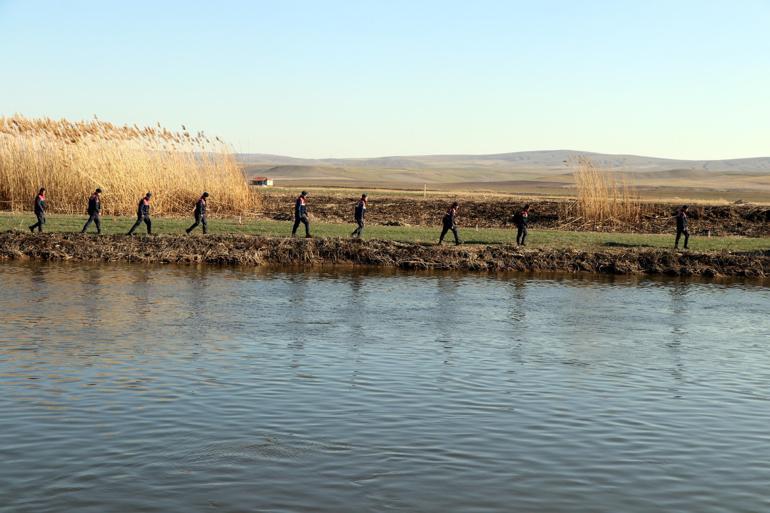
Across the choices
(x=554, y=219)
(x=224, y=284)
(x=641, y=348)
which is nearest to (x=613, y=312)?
(x=641, y=348)

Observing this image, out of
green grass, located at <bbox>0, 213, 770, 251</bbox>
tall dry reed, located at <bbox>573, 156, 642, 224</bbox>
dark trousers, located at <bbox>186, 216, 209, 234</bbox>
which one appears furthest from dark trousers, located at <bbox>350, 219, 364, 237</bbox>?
tall dry reed, located at <bbox>573, 156, 642, 224</bbox>

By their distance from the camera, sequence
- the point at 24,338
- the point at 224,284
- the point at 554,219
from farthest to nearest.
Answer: the point at 554,219 → the point at 224,284 → the point at 24,338

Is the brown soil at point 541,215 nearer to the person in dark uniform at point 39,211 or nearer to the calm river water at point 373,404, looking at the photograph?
the person in dark uniform at point 39,211

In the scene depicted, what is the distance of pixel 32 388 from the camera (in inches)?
580

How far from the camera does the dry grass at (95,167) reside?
44.8 m

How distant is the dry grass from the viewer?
44.8 meters

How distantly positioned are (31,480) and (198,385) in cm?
487

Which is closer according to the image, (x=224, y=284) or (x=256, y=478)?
(x=256, y=478)

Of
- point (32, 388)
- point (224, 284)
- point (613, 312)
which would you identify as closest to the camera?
point (32, 388)

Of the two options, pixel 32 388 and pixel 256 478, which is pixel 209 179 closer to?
pixel 32 388

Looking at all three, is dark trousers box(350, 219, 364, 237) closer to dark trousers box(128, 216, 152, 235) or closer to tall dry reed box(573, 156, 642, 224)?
dark trousers box(128, 216, 152, 235)

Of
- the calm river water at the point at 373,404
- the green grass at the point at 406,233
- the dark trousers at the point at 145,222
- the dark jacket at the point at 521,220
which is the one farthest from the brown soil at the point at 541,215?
the calm river water at the point at 373,404

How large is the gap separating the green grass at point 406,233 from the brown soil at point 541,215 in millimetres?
3916

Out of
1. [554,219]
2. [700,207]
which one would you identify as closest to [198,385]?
[554,219]
